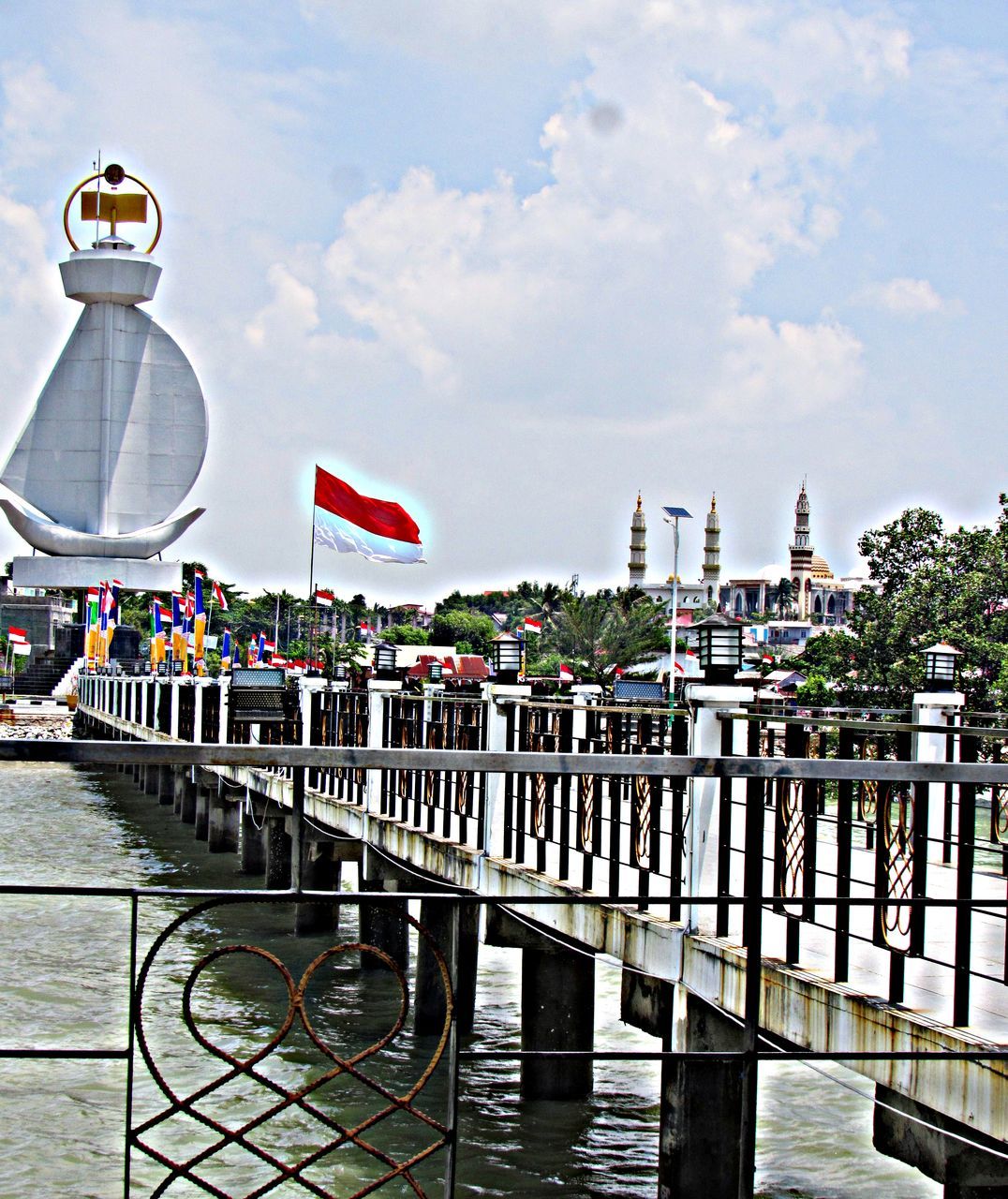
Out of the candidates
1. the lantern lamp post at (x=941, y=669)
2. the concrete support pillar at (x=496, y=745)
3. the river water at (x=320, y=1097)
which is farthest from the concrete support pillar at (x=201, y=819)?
the lantern lamp post at (x=941, y=669)

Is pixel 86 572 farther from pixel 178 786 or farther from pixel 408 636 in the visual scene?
pixel 178 786

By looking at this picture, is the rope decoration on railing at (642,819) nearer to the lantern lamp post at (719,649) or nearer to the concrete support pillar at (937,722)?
the lantern lamp post at (719,649)

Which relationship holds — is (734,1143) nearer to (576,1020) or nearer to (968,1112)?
(968,1112)

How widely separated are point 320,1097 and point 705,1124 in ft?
16.4

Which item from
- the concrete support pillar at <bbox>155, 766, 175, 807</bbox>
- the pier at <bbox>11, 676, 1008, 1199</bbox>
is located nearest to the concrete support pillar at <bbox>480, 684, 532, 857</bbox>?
the pier at <bbox>11, 676, 1008, 1199</bbox>

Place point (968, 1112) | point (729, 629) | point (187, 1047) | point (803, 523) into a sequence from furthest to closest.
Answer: point (803, 523), point (187, 1047), point (729, 629), point (968, 1112)

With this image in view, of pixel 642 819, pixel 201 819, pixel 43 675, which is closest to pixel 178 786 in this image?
pixel 201 819

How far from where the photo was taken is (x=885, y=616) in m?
46.5

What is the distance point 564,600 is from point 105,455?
30338 mm

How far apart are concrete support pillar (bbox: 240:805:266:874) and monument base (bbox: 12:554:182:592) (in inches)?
2511

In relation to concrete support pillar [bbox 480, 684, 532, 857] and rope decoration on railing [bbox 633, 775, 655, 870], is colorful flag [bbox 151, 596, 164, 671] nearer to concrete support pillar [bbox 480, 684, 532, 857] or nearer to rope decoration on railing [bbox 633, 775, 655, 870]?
concrete support pillar [bbox 480, 684, 532, 857]

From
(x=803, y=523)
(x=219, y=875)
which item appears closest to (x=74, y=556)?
(x=219, y=875)

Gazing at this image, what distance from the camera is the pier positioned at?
3.44 meters

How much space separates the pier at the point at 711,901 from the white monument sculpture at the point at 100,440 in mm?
72849
